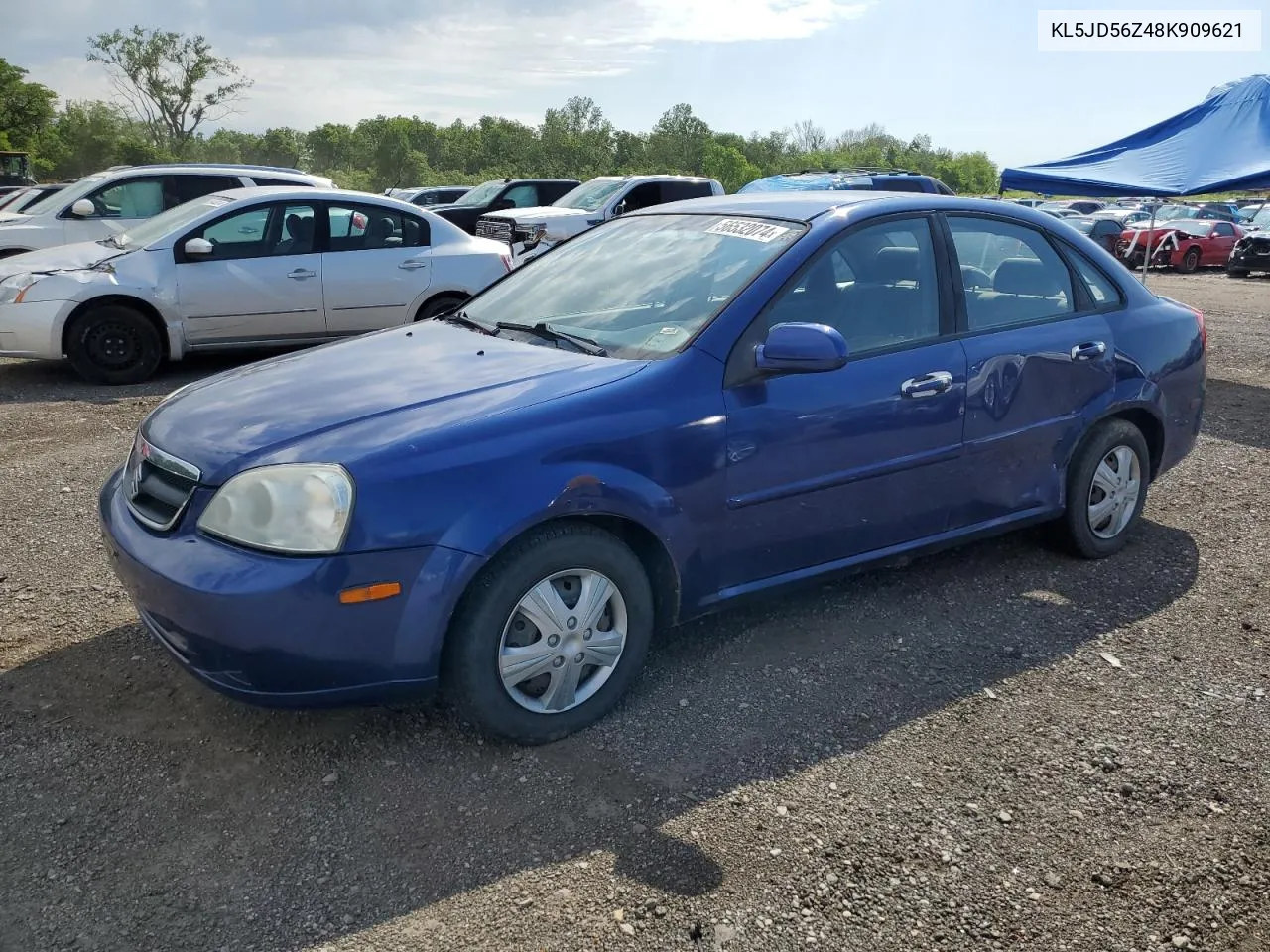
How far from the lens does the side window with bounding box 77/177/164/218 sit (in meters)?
11.1

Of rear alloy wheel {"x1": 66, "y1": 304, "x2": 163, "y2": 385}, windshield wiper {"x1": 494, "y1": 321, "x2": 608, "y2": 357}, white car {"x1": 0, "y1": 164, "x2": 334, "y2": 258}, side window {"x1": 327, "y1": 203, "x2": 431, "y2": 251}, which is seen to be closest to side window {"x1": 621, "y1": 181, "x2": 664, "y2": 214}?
white car {"x1": 0, "y1": 164, "x2": 334, "y2": 258}

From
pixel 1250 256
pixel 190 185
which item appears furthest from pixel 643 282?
pixel 1250 256

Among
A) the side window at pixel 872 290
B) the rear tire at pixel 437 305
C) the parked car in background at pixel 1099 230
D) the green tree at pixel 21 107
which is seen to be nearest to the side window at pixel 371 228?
the rear tire at pixel 437 305

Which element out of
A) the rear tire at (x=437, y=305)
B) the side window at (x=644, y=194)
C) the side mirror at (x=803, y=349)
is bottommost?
the rear tire at (x=437, y=305)

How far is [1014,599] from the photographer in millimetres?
4348

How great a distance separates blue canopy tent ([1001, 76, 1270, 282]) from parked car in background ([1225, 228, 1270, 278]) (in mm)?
10744

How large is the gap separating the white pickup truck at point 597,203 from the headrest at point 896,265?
9.82 m

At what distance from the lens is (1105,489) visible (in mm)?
4699

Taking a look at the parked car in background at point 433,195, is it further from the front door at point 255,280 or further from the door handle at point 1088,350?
the door handle at point 1088,350

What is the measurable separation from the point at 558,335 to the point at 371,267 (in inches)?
226

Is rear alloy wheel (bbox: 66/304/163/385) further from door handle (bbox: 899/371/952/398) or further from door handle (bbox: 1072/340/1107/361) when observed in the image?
door handle (bbox: 1072/340/1107/361)

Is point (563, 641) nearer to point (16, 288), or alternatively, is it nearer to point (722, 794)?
point (722, 794)

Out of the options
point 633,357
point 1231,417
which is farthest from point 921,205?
point 1231,417

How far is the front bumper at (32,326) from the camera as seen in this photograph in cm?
811
